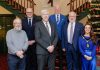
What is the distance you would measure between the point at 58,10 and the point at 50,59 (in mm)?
1229

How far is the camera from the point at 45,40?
6289 mm

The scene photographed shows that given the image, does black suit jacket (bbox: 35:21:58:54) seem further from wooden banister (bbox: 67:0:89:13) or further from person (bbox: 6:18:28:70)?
wooden banister (bbox: 67:0:89:13)

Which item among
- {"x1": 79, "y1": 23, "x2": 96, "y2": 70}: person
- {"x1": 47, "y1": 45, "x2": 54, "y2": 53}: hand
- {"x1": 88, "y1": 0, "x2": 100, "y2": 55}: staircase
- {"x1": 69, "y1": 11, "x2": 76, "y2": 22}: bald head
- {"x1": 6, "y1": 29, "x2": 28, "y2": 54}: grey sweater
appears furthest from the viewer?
{"x1": 88, "y1": 0, "x2": 100, "y2": 55}: staircase

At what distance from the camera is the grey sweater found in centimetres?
600

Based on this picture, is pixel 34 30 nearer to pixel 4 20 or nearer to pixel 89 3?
pixel 89 3

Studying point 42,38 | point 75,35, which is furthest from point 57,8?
point 42,38

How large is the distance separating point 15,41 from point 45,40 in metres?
0.68

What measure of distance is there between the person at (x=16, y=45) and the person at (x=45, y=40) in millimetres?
324

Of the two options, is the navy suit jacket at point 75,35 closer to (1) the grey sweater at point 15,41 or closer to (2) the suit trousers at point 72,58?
(2) the suit trousers at point 72,58

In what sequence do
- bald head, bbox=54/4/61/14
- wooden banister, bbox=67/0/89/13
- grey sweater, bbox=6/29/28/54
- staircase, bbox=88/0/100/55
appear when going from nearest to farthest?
grey sweater, bbox=6/29/28/54
bald head, bbox=54/4/61/14
wooden banister, bbox=67/0/89/13
staircase, bbox=88/0/100/55

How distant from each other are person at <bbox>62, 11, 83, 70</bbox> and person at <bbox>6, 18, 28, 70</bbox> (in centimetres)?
99

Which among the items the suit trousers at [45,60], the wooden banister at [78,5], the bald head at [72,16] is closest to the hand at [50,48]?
the suit trousers at [45,60]

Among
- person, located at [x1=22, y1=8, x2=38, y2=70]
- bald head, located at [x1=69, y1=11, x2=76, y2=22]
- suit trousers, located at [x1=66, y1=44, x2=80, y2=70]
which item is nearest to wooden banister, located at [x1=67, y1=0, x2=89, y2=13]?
bald head, located at [x1=69, y1=11, x2=76, y2=22]

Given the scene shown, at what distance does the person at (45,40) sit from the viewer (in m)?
6.26
